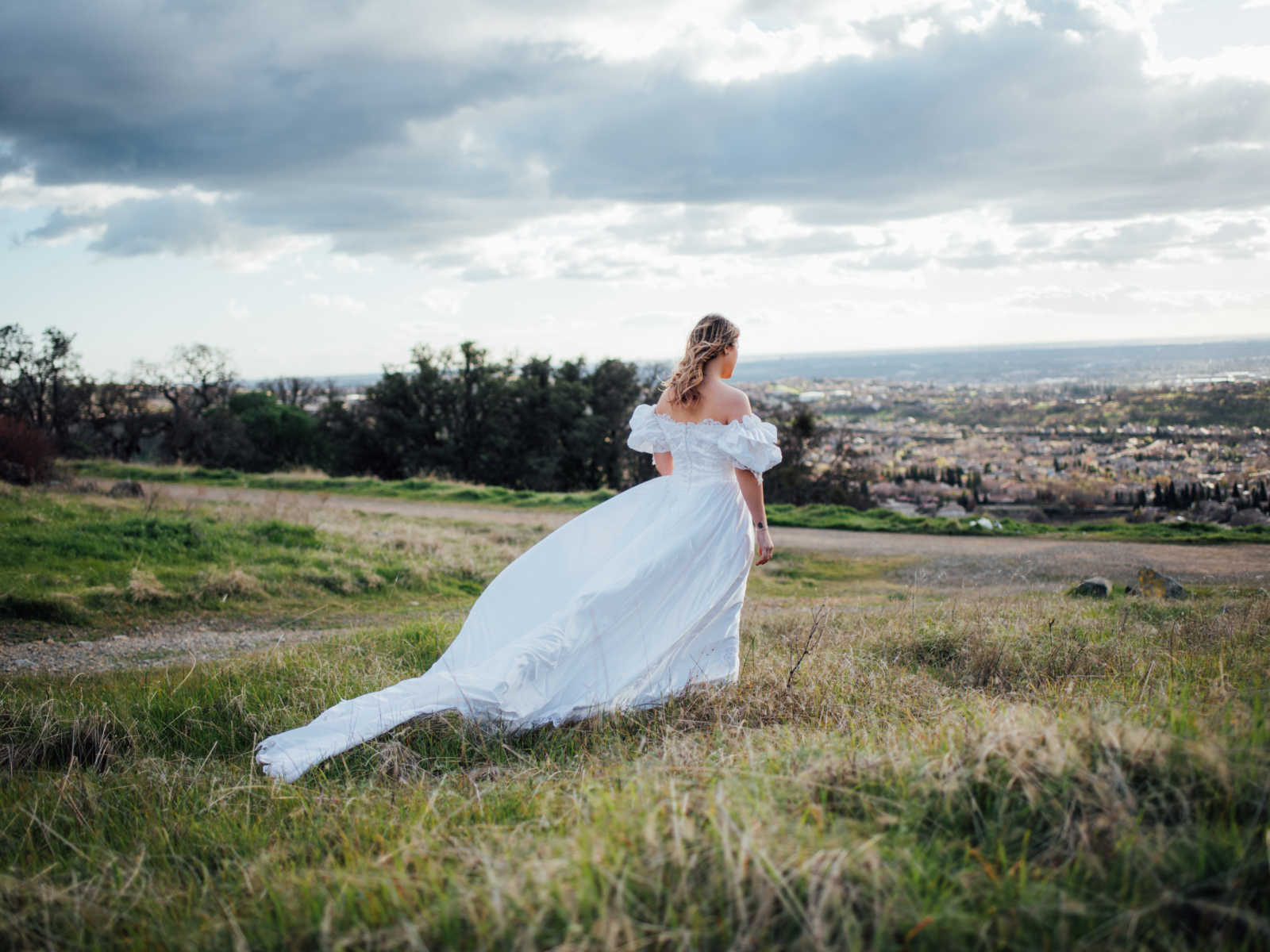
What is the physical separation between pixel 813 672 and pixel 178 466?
25.5m

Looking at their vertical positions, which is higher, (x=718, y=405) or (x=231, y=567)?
(x=718, y=405)

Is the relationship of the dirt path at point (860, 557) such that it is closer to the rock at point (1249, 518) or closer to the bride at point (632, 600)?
the rock at point (1249, 518)

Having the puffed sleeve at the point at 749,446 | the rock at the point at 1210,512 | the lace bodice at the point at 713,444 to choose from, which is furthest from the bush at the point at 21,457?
the rock at the point at 1210,512

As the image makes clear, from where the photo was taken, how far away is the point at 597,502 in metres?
20.5

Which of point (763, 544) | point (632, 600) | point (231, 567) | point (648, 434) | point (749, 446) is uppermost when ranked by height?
point (648, 434)

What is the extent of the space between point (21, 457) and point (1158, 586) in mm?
19970

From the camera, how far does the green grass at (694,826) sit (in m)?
2.03

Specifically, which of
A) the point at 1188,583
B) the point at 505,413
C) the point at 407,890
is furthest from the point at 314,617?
the point at 505,413

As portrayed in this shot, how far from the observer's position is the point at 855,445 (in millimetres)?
26562

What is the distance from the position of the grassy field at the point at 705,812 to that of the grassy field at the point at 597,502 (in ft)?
35.1

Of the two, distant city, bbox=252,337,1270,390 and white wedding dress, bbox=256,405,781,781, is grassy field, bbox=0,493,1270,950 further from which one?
distant city, bbox=252,337,1270,390

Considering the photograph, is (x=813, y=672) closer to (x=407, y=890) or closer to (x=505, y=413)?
(x=407, y=890)

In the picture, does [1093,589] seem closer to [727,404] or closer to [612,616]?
[727,404]

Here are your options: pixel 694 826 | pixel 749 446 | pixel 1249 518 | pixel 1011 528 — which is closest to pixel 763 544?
pixel 749 446
